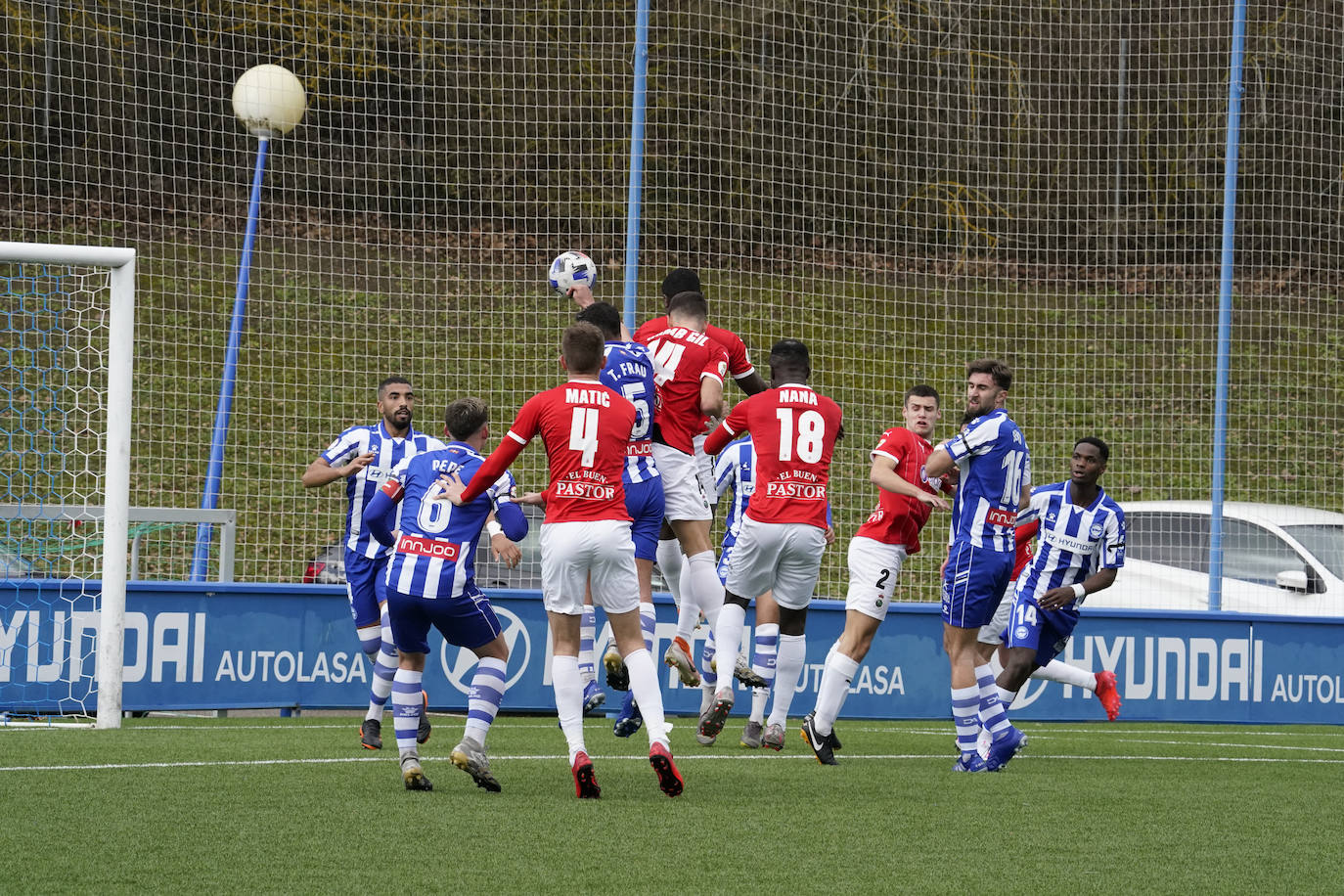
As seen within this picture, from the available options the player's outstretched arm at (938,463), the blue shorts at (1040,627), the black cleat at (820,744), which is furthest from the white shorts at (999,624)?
the player's outstretched arm at (938,463)

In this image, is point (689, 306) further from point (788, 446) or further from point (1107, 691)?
point (1107, 691)

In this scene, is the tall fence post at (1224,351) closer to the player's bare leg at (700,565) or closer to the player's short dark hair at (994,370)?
the player's short dark hair at (994,370)

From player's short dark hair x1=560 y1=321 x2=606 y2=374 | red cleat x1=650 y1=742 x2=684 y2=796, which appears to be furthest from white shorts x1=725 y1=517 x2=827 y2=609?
red cleat x1=650 y1=742 x2=684 y2=796

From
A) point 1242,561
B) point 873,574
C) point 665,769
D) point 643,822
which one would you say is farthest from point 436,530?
point 1242,561

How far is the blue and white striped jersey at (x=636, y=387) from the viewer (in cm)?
795

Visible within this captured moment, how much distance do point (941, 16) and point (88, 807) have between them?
11.9 m

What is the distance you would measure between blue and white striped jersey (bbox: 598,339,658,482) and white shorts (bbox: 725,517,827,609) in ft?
2.11

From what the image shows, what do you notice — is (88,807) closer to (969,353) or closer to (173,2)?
(173,2)

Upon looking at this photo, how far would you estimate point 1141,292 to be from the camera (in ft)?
51.0

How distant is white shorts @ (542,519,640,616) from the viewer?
629 cm

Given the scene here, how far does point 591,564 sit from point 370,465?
3.35m

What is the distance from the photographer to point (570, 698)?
20.7 ft

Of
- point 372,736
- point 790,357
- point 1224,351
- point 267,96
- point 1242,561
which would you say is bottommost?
point 372,736

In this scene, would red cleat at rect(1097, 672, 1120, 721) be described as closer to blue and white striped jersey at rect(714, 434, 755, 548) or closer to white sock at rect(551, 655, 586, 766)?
blue and white striped jersey at rect(714, 434, 755, 548)
